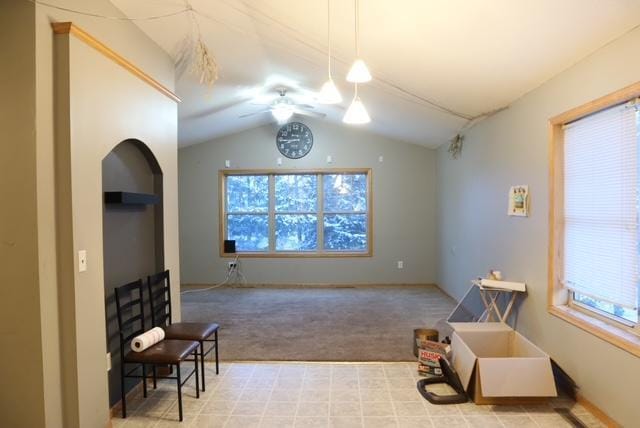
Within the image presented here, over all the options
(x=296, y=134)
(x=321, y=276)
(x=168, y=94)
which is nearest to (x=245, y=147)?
(x=296, y=134)

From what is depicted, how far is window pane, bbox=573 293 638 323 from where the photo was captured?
2.21 meters

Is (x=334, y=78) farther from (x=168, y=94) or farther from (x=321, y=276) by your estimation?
(x=321, y=276)

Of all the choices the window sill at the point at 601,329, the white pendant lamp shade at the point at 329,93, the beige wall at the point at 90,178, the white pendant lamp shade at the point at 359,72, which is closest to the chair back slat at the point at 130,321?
the beige wall at the point at 90,178

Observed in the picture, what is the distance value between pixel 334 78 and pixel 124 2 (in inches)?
80.7

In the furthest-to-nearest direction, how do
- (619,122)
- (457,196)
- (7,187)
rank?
1. (457,196)
2. (619,122)
3. (7,187)

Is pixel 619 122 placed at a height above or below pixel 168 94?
below

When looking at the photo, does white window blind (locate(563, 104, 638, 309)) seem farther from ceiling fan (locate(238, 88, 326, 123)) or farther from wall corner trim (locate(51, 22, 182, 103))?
ceiling fan (locate(238, 88, 326, 123))

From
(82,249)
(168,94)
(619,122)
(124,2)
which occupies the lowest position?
(82,249)

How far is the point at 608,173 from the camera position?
7.63 feet

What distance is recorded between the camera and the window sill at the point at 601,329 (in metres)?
2.08

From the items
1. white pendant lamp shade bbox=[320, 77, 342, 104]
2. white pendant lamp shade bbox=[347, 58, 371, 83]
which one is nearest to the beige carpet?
white pendant lamp shade bbox=[320, 77, 342, 104]

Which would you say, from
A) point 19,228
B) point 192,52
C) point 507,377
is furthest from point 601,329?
point 192,52

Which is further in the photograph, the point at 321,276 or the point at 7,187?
the point at 321,276

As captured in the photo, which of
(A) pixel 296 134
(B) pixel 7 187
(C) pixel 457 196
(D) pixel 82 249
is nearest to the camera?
(B) pixel 7 187
